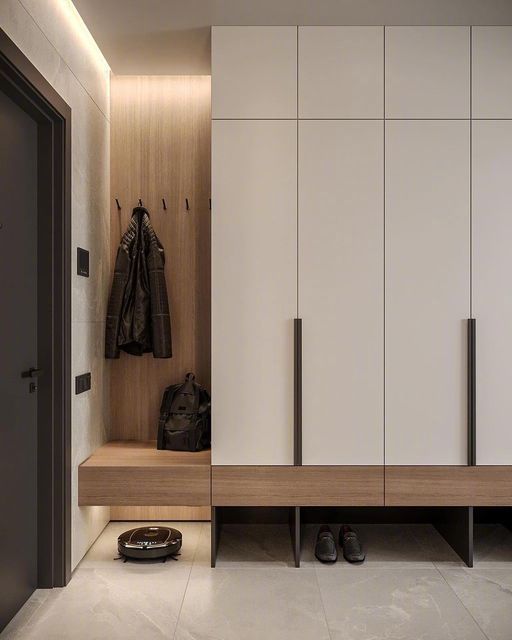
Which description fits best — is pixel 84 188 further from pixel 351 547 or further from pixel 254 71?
pixel 351 547

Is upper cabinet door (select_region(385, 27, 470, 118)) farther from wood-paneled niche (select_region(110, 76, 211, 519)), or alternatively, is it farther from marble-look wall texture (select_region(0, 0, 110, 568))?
marble-look wall texture (select_region(0, 0, 110, 568))

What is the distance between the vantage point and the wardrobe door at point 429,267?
9.74 feet

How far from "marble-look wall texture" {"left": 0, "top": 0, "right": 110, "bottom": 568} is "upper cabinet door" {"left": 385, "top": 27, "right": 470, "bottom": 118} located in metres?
1.52

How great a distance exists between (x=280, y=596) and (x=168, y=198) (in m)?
2.28

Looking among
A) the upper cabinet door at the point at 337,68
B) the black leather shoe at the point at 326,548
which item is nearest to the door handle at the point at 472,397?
the black leather shoe at the point at 326,548

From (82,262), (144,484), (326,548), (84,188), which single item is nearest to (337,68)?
(84,188)

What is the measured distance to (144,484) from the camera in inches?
118

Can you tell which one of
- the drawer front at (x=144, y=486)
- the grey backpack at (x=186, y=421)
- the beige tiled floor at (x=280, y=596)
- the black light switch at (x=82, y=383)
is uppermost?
the black light switch at (x=82, y=383)

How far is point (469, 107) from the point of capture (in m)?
2.97

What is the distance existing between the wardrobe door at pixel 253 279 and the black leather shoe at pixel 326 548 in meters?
0.59

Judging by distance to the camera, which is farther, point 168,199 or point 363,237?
point 168,199

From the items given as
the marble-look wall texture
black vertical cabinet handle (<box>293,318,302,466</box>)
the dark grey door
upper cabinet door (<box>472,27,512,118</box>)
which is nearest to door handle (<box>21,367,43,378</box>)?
the dark grey door

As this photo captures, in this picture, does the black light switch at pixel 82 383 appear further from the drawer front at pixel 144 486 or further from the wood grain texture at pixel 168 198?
the wood grain texture at pixel 168 198

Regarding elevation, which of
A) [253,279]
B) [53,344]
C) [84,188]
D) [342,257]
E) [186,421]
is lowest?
[186,421]
